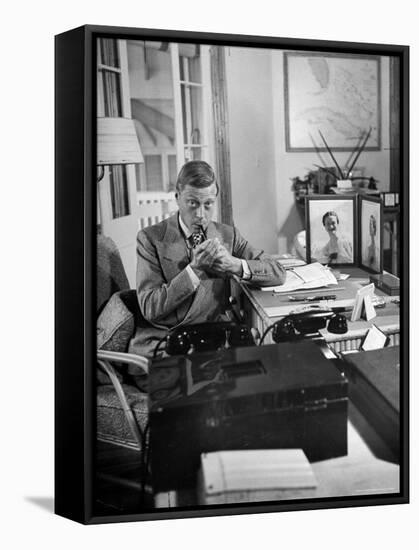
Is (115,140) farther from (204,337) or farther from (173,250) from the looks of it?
(204,337)

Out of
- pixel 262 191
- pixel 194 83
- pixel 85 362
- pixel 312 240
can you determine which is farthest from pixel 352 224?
pixel 85 362

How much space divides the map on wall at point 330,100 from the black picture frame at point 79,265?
0.19 feet

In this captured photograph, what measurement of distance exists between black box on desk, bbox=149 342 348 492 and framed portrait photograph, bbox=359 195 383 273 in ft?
1.20

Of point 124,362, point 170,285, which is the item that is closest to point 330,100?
point 170,285

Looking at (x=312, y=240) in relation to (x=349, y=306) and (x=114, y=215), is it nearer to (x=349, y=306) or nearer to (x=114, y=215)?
(x=349, y=306)

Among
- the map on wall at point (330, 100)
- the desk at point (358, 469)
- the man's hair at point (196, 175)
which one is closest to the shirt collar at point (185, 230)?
the man's hair at point (196, 175)

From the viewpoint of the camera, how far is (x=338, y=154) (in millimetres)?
3473

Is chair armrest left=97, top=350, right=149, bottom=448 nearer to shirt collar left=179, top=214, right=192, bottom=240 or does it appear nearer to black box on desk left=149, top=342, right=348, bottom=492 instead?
black box on desk left=149, top=342, right=348, bottom=492

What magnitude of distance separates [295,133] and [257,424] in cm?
98

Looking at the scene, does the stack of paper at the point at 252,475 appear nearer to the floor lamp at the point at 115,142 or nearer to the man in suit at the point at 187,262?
the man in suit at the point at 187,262

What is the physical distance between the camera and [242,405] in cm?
335

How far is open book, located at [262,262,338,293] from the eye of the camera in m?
3.45

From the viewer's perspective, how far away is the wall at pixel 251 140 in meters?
3.34

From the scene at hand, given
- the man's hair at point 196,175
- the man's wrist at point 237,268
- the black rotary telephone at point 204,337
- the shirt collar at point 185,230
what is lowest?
the black rotary telephone at point 204,337
